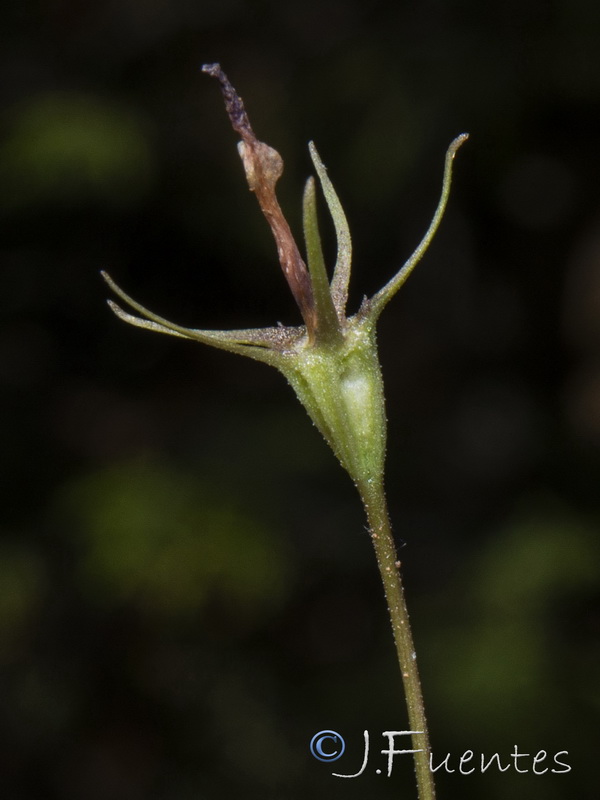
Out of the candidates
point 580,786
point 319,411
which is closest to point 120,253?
point 580,786

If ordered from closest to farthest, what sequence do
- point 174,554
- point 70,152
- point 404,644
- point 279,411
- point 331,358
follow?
point 404,644 → point 331,358 → point 174,554 → point 70,152 → point 279,411

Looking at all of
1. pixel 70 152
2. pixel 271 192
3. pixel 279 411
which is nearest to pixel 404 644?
pixel 271 192

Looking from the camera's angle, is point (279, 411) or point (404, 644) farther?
point (279, 411)

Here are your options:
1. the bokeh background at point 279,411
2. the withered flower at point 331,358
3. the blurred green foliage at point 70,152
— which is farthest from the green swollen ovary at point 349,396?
the blurred green foliage at point 70,152

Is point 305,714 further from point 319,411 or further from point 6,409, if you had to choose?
point 319,411

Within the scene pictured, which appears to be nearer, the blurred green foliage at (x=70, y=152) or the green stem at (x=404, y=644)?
the green stem at (x=404, y=644)

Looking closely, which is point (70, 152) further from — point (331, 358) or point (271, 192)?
point (331, 358)

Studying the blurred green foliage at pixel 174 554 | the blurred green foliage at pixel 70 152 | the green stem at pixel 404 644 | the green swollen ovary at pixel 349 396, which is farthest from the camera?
the blurred green foliage at pixel 70 152

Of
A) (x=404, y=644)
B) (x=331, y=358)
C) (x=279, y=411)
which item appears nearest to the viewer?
(x=404, y=644)

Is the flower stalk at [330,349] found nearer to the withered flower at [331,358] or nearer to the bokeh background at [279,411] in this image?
the withered flower at [331,358]

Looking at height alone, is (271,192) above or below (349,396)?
above
